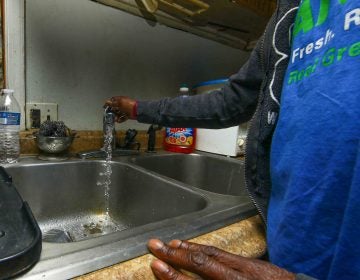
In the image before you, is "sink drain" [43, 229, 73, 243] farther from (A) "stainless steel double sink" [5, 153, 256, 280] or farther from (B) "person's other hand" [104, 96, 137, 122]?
(B) "person's other hand" [104, 96, 137, 122]

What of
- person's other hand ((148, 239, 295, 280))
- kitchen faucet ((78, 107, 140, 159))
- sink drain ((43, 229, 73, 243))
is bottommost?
sink drain ((43, 229, 73, 243))

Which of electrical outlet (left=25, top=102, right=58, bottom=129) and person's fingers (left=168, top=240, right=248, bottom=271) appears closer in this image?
person's fingers (left=168, top=240, right=248, bottom=271)

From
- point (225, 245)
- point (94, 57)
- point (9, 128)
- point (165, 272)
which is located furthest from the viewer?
point (94, 57)

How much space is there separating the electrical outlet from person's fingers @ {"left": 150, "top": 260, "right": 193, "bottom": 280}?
2.77 feet

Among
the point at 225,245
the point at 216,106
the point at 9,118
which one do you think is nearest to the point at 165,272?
the point at 225,245

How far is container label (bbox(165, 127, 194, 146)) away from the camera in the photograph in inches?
48.6

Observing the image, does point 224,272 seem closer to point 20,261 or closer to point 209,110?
point 20,261

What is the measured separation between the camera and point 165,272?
1.15ft

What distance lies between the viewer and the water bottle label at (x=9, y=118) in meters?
0.82

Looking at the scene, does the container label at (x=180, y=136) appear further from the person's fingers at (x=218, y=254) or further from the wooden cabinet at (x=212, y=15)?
the person's fingers at (x=218, y=254)

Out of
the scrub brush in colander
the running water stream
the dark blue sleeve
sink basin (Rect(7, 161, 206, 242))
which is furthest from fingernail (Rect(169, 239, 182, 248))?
the scrub brush in colander

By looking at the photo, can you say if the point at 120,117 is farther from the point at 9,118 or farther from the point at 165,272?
the point at 165,272

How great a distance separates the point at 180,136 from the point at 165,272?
909 millimetres

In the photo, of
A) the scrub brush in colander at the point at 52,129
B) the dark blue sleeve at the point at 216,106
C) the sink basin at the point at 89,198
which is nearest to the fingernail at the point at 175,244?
the sink basin at the point at 89,198
